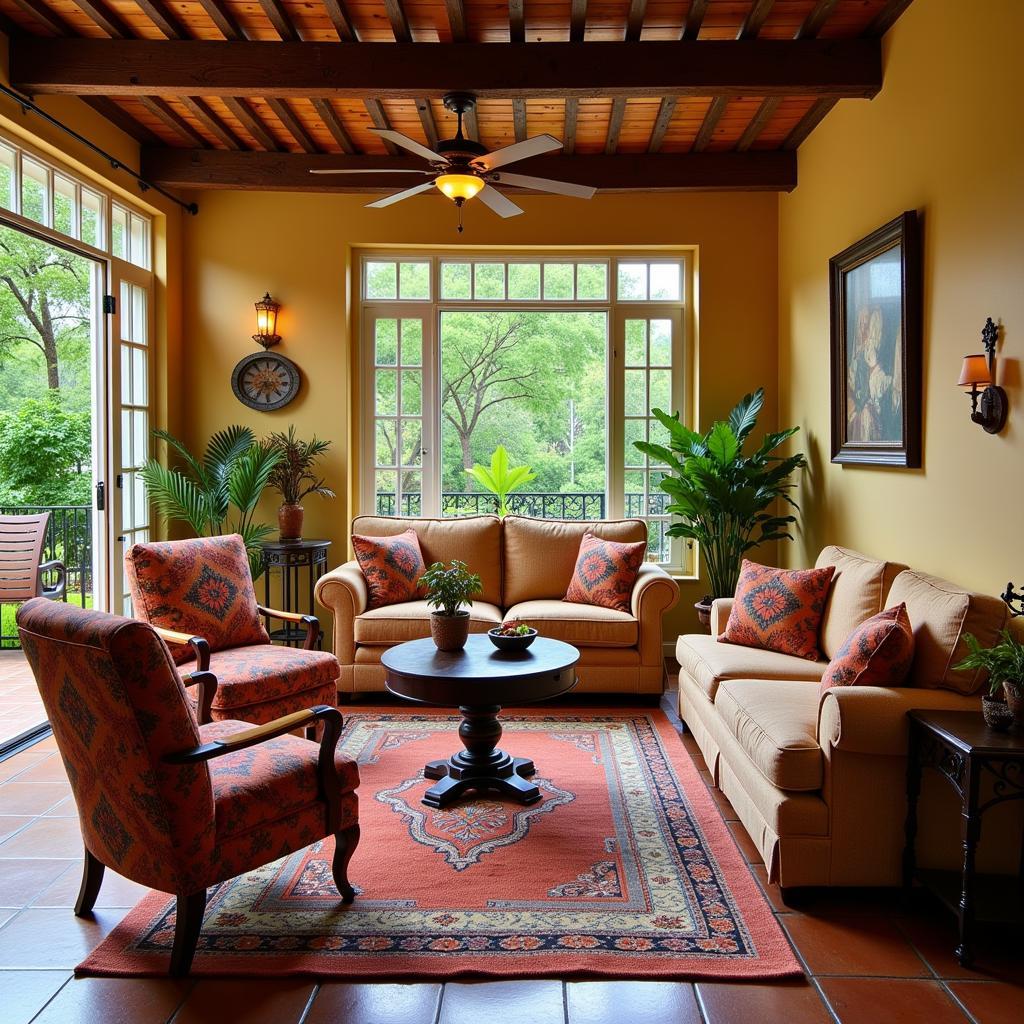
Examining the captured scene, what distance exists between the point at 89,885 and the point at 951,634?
2.81 m

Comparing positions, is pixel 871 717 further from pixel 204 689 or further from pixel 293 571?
pixel 293 571

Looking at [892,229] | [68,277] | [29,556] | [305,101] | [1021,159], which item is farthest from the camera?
[68,277]

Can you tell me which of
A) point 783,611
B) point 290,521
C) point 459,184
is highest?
point 459,184

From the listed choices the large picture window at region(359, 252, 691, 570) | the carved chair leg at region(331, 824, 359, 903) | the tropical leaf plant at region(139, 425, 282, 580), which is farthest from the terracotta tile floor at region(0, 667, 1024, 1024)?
the large picture window at region(359, 252, 691, 570)

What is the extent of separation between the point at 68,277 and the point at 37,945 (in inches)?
354

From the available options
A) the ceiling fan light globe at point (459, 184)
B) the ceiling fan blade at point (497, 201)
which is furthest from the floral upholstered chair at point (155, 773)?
the ceiling fan blade at point (497, 201)

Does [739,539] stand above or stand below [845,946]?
above

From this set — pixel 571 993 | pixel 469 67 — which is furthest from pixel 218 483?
pixel 571 993

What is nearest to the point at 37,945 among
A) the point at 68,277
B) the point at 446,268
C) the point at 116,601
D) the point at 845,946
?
the point at 845,946

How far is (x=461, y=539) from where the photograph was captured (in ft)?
18.2

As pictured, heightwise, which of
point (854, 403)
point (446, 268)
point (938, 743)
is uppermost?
point (446, 268)

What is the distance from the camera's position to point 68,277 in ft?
31.7

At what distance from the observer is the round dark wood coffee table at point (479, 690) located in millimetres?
3275

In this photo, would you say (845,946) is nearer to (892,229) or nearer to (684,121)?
(892,229)
